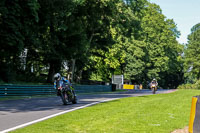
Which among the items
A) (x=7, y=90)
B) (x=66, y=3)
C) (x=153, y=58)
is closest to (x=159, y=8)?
(x=153, y=58)

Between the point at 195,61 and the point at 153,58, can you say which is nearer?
the point at 153,58

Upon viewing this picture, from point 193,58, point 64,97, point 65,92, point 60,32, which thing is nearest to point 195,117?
point 64,97

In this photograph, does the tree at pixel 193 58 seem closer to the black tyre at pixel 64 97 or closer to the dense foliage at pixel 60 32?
the dense foliage at pixel 60 32

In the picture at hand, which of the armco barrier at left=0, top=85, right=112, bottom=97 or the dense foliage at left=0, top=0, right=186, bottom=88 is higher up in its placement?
the dense foliage at left=0, top=0, right=186, bottom=88

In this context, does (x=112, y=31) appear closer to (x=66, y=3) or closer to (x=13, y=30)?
(x=66, y=3)

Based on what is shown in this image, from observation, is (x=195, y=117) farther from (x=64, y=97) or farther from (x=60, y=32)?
(x=60, y=32)

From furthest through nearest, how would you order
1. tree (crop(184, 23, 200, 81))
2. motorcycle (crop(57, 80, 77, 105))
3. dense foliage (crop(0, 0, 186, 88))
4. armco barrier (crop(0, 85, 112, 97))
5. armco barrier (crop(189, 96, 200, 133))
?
tree (crop(184, 23, 200, 81)) < armco barrier (crop(0, 85, 112, 97)) < dense foliage (crop(0, 0, 186, 88)) < motorcycle (crop(57, 80, 77, 105)) < armco barrier (crop(189, 96, 200, 133))

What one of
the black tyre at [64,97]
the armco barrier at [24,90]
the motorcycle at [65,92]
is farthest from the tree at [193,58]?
the black tyre at [64,97]

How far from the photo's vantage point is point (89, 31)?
39.5 metres

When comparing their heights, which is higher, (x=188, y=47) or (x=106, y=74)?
(x=188, y=47)

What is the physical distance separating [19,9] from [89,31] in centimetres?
1789

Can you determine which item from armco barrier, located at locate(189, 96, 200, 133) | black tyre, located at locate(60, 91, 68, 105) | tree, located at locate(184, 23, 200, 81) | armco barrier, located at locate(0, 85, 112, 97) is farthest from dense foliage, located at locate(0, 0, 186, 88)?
tree, located at locate(184, 23, 200, 81)

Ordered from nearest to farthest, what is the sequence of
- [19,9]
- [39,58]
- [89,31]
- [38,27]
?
[19,9], [38,27], [39,58], [89,31]

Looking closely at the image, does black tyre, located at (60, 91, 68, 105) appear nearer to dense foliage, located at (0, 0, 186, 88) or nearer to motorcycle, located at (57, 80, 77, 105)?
motorcycle, located at (57, 80, 77, 105)
